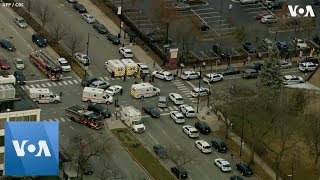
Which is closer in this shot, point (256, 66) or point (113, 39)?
point (256, 66)

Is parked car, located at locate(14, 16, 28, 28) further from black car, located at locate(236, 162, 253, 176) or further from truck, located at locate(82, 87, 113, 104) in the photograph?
black car, located at locate(236, 162, 253, 176)

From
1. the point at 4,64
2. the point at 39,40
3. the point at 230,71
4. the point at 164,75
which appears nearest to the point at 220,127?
the point at 164,75

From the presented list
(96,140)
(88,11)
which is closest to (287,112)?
(96,140)

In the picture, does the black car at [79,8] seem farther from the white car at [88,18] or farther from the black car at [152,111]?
the black car at [152,111]

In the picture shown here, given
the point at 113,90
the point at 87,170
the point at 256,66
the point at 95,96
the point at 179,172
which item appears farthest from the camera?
the point at 256,66

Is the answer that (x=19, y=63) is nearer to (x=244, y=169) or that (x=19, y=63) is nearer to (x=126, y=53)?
(x=126, y=53)
